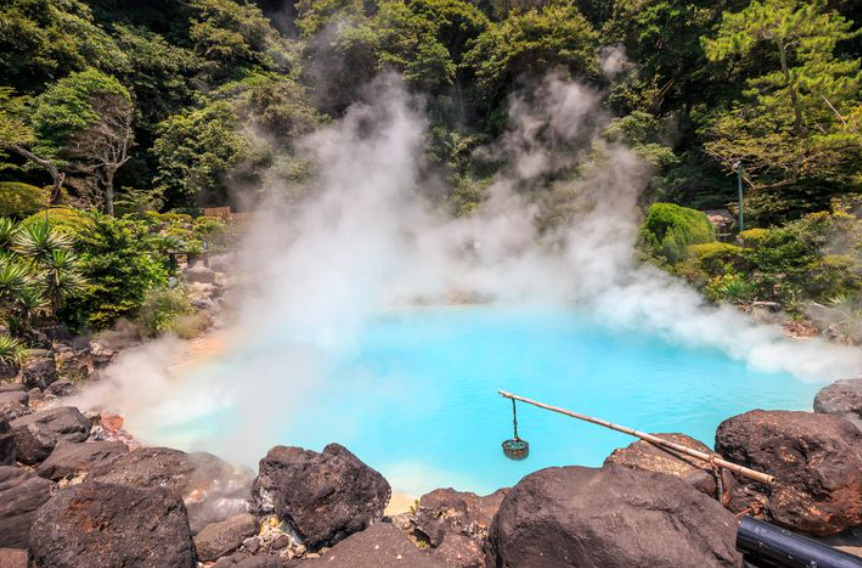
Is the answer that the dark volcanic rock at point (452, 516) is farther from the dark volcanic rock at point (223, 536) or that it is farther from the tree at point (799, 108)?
the tree at point (799, 108)

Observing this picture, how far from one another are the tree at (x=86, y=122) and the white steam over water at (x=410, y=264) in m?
7.05

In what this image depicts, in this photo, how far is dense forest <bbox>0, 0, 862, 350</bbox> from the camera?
30.9ft

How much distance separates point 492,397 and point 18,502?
20.1 feet

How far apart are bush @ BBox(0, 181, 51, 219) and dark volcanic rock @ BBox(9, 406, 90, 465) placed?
12.5 m

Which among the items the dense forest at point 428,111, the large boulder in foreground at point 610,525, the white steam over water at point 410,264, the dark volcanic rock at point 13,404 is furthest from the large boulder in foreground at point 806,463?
the dark volcanic rock at point 13,404

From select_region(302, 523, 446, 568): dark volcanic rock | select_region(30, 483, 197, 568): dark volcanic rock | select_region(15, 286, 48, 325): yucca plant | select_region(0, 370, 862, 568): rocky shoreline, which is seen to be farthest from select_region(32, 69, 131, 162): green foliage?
select_region(302, 523, 446, 568): dark volcanic rock

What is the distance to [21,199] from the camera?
14.2 meters

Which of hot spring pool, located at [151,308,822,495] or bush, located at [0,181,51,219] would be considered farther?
bush, located at [0,181,51,219]

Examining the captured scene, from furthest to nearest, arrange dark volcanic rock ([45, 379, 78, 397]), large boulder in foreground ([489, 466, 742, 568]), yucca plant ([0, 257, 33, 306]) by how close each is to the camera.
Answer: yucca plant ([0, 257, 33, 306])
dark volcanic rock ([45, 379, 78, 397])
large boulder in foreground ([489, 466, 742, 568])

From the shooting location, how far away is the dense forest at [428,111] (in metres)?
9.41

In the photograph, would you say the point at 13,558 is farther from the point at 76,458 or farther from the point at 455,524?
the point at 455,524

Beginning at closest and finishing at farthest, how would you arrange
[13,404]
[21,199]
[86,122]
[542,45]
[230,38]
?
1. [13,404]
2. [21,199]
3. [86,122]
4. [542,45]
5. [230,38]

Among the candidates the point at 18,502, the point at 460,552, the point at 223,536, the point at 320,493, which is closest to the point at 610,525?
the point at 460,552

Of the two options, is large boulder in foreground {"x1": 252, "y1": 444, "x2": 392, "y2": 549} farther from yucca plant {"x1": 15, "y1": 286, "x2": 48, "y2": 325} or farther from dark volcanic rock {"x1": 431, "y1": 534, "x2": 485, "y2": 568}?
yucca plant {"x1": 15, "y1": 286, "x2": 48, "y2": 325}
